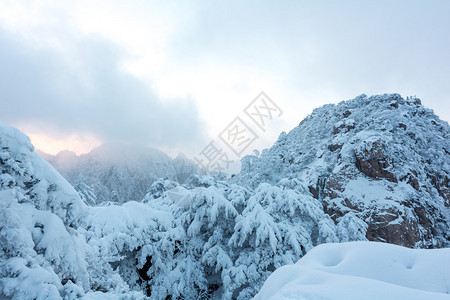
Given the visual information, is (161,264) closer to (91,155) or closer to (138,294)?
(138,294)

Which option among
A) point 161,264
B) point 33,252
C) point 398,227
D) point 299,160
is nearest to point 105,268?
point 33,252

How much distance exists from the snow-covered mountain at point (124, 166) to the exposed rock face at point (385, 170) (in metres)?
58.5

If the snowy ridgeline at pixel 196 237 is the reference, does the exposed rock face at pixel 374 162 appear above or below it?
above

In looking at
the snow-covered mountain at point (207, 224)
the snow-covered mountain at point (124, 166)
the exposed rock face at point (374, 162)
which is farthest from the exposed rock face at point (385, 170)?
the snow-covered mountain at point (124, 166)

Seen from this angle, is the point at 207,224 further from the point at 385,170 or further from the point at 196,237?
the point at 385,170

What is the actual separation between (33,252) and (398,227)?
92.7ft

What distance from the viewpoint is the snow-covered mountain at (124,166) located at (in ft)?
279

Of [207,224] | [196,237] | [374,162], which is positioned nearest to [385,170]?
[374,162]

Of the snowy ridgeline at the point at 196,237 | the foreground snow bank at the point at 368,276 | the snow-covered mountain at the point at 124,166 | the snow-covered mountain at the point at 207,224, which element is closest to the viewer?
the foreground snow bank at the point at 368,276

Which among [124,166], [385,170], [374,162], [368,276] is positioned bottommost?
[124,166]

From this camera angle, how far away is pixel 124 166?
9606 cm

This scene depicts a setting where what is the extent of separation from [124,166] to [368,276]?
10249cm

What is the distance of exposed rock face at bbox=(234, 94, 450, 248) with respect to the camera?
78.7 ft

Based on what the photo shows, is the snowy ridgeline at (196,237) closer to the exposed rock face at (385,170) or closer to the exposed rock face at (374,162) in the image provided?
the exposed rock face at (385,170)
